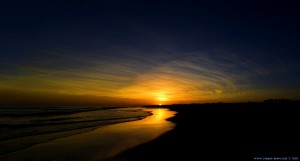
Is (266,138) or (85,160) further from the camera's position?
(266,138)

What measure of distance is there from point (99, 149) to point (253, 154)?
8.86m

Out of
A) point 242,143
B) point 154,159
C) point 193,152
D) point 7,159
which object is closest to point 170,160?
point 154,159

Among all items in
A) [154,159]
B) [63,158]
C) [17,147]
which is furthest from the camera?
[17,147]

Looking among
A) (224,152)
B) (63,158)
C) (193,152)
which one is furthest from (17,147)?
(224,152)

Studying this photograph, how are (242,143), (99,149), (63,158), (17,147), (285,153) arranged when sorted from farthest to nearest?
(17,147) < (99,149) < (242,143) < (63,158) < (285,153)

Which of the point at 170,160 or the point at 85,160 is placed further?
the point at 85,160

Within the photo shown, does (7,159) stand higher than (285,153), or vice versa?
(285,153)

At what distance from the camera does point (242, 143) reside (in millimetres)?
13289

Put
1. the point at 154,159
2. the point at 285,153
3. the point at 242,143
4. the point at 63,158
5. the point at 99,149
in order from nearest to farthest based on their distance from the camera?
the point at 285,153, the point at 154,159, the point at 63,158, the point at 242,143, the point at 99,149

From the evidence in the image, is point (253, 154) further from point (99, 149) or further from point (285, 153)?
point (99, 149)

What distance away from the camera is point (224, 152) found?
37.4 feet

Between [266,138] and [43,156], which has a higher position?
[266,138]

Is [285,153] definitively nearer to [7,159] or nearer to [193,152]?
[193,152]

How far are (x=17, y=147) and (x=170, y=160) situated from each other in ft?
35.9
